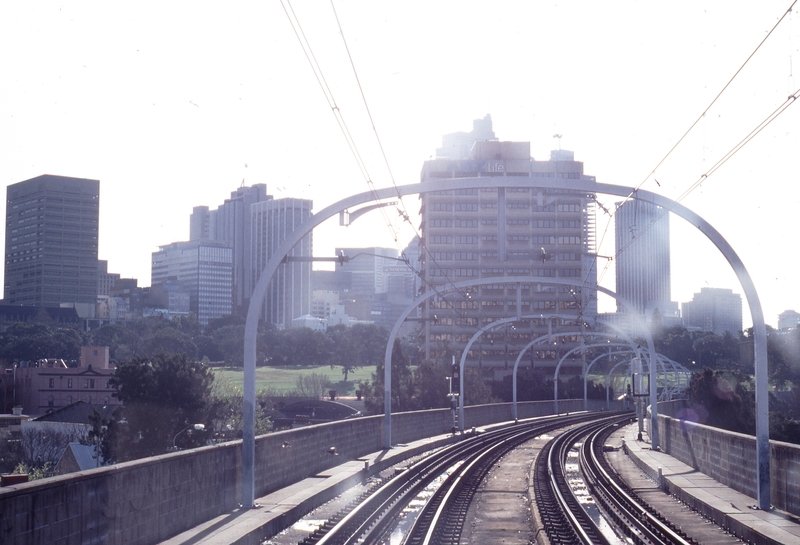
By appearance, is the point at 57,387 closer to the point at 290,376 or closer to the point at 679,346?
the point at 290,376

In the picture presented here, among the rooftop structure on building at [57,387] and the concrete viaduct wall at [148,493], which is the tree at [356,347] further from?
the concrete viaduct wall at [148,493]

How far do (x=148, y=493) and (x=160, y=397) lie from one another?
5512 centimetres

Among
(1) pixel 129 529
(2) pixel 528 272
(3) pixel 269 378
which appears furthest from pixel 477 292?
(1) pixel 129 529

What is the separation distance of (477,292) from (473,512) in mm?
106206

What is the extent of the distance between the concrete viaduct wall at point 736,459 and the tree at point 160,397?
142 feet

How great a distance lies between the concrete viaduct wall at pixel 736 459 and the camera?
14.7 m

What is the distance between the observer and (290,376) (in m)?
130

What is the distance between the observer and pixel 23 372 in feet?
307

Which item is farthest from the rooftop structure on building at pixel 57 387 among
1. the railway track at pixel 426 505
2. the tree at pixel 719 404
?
the railway track at pixel 426 505

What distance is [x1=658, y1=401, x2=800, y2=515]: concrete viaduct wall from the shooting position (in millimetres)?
14688

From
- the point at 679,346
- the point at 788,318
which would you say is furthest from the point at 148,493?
the point at 788,318

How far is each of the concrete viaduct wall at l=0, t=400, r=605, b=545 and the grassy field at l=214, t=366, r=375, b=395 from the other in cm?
9616

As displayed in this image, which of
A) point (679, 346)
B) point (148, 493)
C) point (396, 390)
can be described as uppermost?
point (679, 346)

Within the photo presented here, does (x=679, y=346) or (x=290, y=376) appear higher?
(x=679, y=346)
